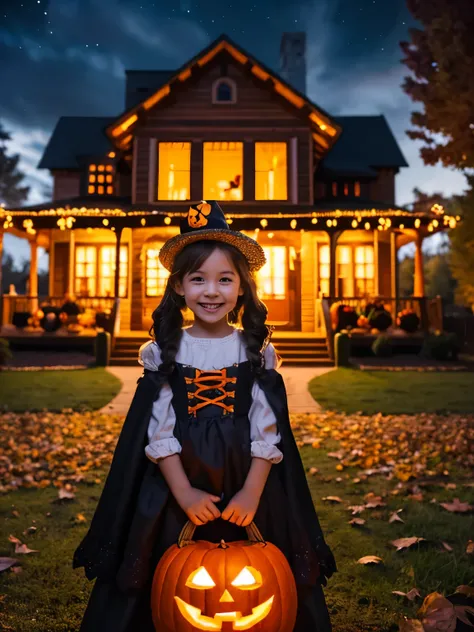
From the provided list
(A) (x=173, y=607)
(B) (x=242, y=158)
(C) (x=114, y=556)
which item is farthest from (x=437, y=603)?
(B) (x=242, y=158)

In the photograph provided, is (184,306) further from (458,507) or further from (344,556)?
(458,507)

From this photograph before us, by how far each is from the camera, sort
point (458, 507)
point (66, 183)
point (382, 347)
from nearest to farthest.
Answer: point (458, 507), point (382, 347), point (66, 183)

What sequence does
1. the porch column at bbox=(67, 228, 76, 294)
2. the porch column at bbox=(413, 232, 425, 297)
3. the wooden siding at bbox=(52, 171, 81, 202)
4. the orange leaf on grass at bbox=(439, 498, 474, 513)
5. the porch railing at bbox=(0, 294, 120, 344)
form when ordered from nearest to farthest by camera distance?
1. the orange leaf on grass at bbox=(439, 498, 474, 513)
2. the porch railing at bbox=(0, 294, 120, 344)
3. the porch column at bbox=(413, 232, 425, 297)
4. the porch column at bbox=(67, 228, 76, 294)
5. the wooden siding at bbox=(52, 171, 81, 202)

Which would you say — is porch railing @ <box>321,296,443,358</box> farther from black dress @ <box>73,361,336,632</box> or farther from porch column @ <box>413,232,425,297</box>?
black dress @ <box>73,361,336,632</box>

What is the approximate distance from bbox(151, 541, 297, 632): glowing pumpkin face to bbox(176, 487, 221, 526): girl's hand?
0.10m

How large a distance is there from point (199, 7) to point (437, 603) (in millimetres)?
7856

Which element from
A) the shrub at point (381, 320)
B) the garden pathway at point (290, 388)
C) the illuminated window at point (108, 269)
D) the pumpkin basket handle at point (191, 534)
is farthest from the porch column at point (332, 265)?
the pumpkin basket handle at point (191, 534)

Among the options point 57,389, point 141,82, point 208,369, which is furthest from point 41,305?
point 208,369

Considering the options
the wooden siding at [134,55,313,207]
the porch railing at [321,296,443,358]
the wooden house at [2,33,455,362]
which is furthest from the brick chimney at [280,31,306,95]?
the porch railing at [321,296,443,358]

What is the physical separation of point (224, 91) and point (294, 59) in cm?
767

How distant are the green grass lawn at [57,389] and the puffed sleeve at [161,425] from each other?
648 cm

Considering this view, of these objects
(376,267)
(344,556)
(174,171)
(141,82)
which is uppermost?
(141,82)

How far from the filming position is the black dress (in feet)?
6.67

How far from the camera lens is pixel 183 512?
6.80ft
